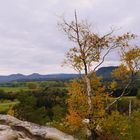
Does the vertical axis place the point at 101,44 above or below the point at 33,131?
above

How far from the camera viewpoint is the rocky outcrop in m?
16.6

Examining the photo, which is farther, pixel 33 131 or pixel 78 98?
pixel 78 98

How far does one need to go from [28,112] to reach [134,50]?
4466 centimetres

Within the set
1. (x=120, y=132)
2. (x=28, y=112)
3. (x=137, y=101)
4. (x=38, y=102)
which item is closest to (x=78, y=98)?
(x=120, y=132)

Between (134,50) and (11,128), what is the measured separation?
1951 cm

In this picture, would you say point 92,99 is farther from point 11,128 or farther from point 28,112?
point 28,112

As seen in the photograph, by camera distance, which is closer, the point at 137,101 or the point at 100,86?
the point at 100,86

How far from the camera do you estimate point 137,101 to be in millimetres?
116250

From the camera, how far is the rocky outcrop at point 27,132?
1658cm

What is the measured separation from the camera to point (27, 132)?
17422 mm

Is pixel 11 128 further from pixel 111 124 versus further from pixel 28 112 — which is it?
pixel 28 112

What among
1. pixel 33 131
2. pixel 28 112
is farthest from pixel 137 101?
pixel 33 131

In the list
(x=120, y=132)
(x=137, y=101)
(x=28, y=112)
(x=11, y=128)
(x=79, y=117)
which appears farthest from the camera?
(x=137, y=101)

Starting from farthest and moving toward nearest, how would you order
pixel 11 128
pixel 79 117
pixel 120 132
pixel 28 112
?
pixel 28 112 < pixel 120 132 < pixel 79 117 < pixel 11 128
